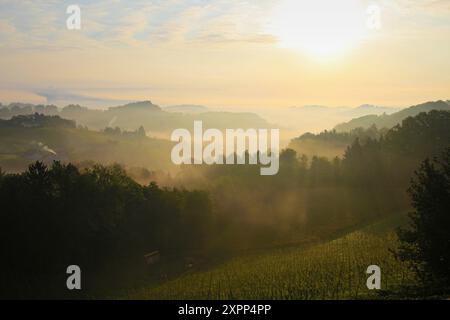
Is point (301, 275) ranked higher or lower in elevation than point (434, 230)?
lower

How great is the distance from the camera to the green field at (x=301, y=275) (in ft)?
126

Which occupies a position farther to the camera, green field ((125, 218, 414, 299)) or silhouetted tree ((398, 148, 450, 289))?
green field ((125, 218, 414, 299))

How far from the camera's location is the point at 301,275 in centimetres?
4625

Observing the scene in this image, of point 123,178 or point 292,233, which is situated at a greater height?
point 123,178

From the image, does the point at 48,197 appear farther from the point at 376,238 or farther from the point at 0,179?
the point at 376,238

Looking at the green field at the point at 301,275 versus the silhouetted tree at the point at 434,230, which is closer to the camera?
the silhouetted tree at the point at 434,230

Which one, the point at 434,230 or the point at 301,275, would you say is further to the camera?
the point at 301,275

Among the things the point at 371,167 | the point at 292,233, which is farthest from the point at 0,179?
the point at 371,167

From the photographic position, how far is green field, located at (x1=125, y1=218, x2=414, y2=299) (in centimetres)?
3850
